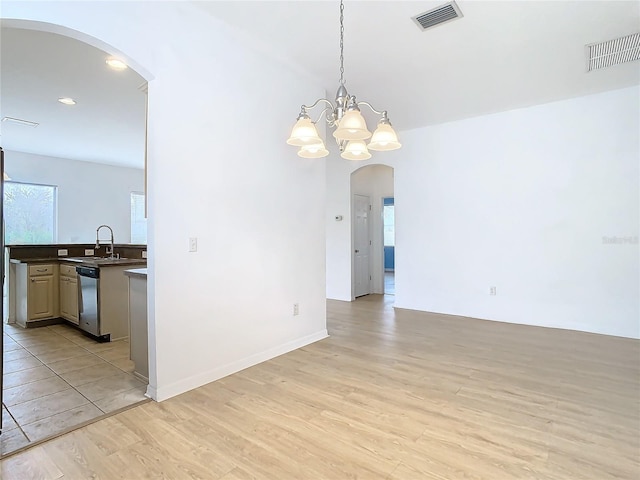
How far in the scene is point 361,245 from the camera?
686cm

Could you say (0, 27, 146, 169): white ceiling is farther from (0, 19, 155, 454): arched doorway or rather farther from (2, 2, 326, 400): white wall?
(2, 2, 326, 400): white wall

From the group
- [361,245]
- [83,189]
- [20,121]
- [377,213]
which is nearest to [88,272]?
[20,121]

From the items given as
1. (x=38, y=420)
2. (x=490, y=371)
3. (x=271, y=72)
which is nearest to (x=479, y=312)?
(x=490, y=371)

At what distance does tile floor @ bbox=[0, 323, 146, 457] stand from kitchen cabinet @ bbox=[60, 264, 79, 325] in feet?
1.23

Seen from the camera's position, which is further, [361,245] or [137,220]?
[137,220]

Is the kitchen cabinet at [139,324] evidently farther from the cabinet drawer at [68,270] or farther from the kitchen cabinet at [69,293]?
the cabinet drawer at [68,270]

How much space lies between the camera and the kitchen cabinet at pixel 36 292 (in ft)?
14.7

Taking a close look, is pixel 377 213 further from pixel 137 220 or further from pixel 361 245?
pixel 137 220

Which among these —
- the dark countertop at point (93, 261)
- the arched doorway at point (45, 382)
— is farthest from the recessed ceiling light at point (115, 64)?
the dark countertop at point (93, 261)

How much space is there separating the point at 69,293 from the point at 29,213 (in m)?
3.97

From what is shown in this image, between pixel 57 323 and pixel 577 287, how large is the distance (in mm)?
7052

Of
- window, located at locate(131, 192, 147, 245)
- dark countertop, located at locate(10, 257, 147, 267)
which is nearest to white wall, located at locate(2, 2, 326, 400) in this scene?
dark countertop, located at locate(10, 257, 147, 267)

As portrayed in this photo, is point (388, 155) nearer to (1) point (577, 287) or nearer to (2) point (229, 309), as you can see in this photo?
(1) point (577, 287)

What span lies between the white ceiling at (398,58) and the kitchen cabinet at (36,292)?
7.33ft
